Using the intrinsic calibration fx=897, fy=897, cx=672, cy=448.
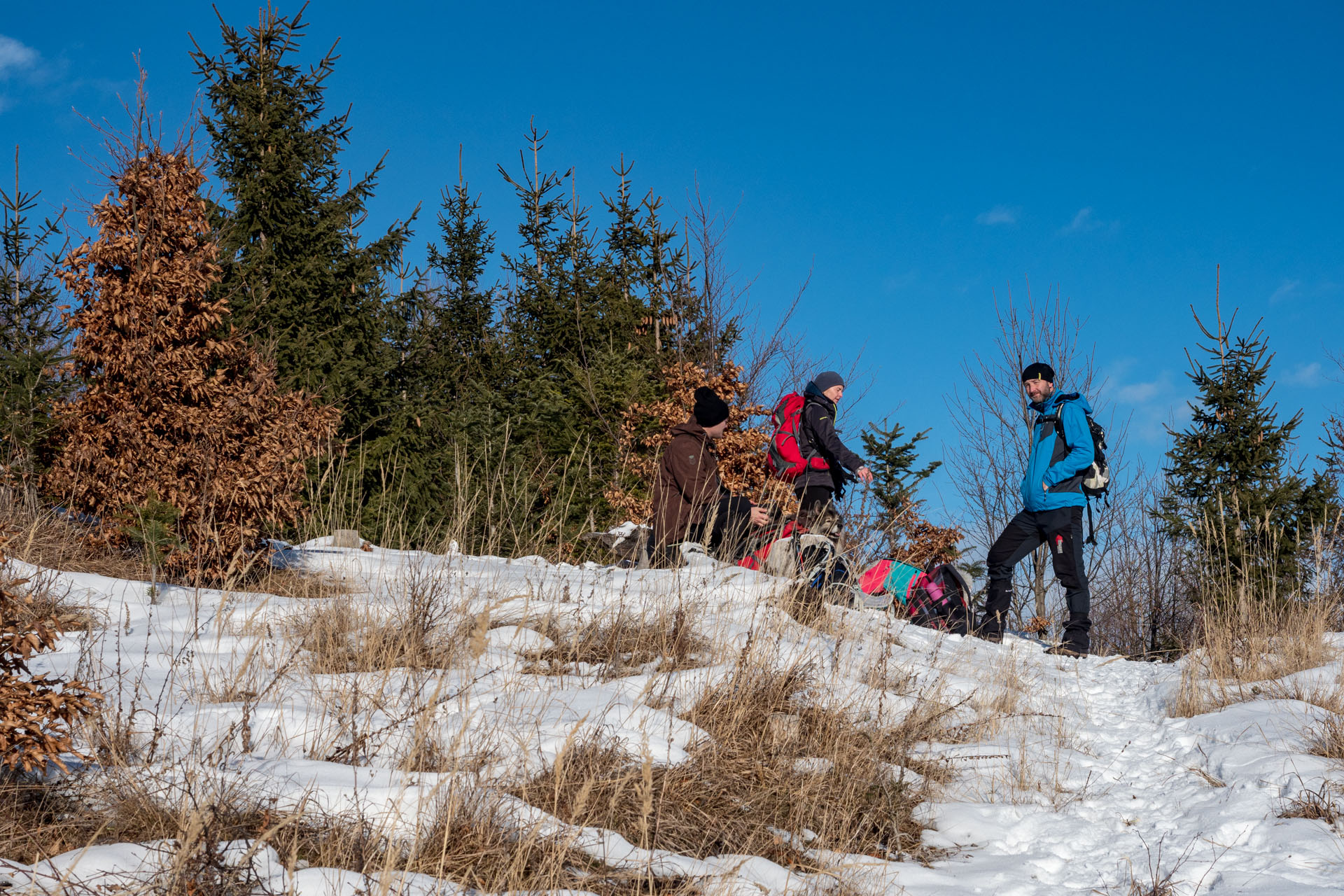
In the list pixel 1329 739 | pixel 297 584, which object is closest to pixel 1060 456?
pixel 1329 739

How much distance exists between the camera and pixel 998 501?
685 inches

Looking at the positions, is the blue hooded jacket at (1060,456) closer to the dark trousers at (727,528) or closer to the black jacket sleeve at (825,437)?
the black jacket sleeve at (825,437)

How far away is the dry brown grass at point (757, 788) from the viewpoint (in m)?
2.80

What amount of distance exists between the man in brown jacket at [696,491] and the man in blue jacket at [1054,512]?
2364mm

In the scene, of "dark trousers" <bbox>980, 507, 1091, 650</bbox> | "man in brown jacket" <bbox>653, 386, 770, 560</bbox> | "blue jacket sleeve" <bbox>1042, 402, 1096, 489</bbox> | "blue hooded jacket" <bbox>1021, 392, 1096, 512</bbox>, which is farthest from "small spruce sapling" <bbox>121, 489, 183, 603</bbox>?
"blue jacket sleeve" <bbox>1042, 402, 1096, 489</bbox>

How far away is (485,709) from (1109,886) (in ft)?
7.25

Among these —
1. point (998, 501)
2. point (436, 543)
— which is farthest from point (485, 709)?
point (998, 501)

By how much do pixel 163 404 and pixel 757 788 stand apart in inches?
179

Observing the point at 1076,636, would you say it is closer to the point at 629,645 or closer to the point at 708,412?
the point at 708,412

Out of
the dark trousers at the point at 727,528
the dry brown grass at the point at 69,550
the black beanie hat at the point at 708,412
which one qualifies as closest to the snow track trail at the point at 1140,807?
the dark trousers at the point at 727,528

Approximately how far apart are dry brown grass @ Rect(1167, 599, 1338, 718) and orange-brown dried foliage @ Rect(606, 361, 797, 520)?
4.78 metres

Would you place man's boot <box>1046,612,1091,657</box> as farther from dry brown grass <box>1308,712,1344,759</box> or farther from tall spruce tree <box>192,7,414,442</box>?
tall spruce tree <box>192,7,414,442</box>

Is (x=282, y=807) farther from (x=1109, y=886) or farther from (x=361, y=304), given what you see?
(x=361, y=304)

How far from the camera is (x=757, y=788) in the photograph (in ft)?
10.6
